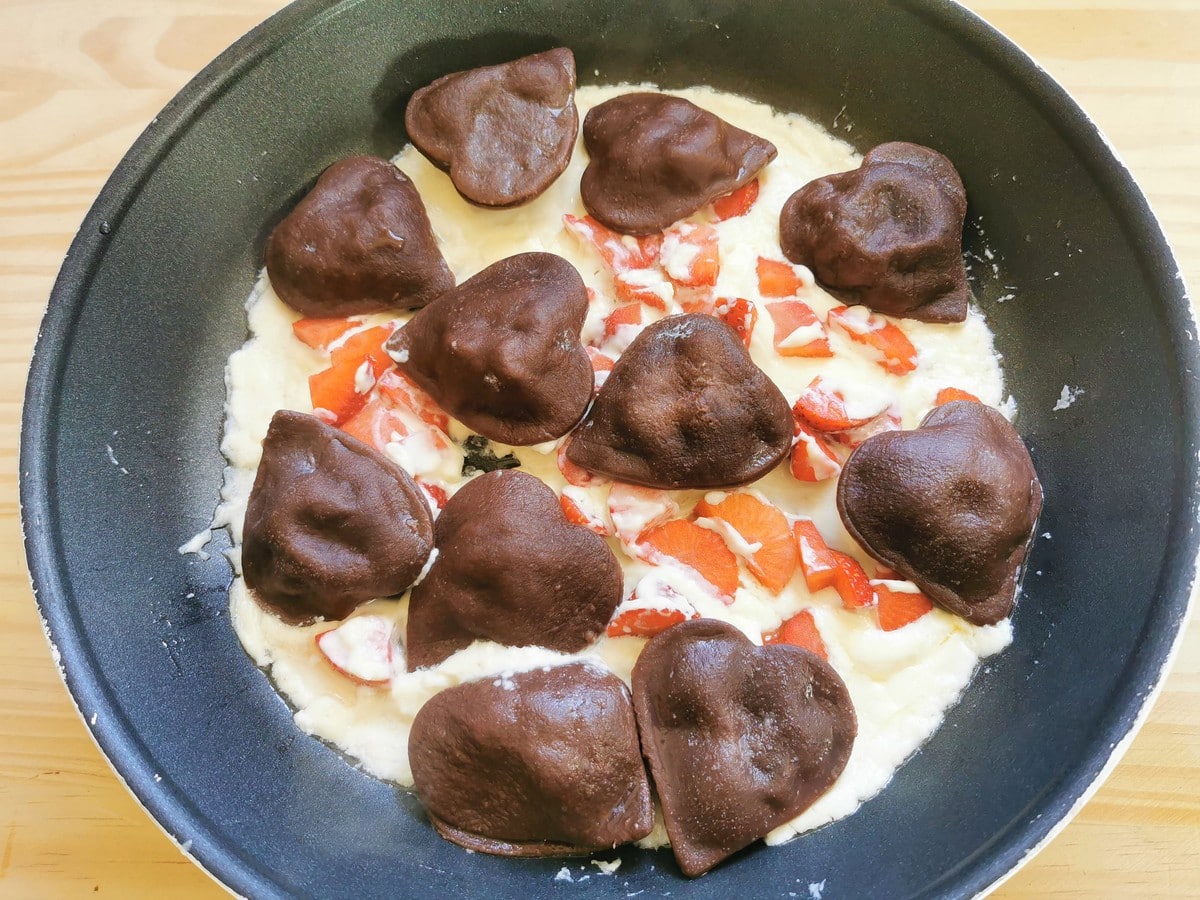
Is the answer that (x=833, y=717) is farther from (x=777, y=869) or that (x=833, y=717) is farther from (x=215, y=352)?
(x=215, y=352)

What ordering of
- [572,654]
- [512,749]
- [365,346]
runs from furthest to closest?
→ [365,346]
[572,654]
[512,749]

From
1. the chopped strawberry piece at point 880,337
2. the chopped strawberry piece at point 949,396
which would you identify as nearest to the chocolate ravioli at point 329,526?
the chopped strawberry piece at point 880,337

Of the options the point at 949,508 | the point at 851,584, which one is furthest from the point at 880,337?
the point at 851,584

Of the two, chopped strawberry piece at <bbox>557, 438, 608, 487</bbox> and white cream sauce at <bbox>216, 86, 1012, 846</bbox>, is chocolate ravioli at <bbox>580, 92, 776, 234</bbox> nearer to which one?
white cream sauce at <bbox>216, 86, 1012, 846</bbox>

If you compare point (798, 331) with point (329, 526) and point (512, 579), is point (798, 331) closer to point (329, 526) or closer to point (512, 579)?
point (512, 579)

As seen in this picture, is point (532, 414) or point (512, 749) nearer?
point (512, 749)

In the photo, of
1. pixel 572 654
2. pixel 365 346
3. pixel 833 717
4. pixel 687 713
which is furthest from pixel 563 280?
pixel 833 717
